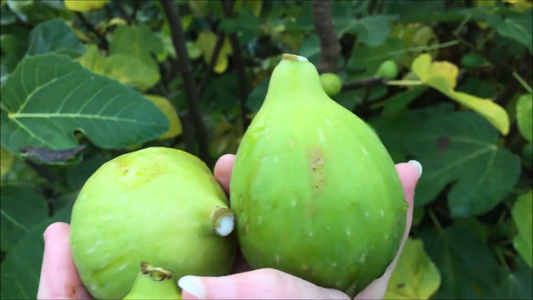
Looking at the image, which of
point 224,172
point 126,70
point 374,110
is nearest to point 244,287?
point 224,172

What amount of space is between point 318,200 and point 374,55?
821mm

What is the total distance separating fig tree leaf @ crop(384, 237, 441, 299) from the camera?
996 millimetres

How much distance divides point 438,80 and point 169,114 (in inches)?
27.1

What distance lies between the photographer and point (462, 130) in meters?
1.14

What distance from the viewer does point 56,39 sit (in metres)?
1.10

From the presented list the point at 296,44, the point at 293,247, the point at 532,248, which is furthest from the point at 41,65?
the point at 532,248

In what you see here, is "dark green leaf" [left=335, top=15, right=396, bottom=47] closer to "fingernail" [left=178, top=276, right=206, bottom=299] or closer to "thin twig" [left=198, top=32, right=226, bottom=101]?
"thin twig" [left=198, top=32, right=226, bottom=101]

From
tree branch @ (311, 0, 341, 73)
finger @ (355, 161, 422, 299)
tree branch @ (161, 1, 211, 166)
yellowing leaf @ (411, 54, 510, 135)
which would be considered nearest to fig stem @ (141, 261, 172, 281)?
finger @ (355, 161, 422, 299)

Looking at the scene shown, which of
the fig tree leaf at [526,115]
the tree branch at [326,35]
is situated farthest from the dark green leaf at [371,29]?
the fig tree leaf at [526,115]

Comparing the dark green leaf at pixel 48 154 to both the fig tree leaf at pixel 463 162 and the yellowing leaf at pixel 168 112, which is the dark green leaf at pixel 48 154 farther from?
the fig tree leaf at pixel 463 162

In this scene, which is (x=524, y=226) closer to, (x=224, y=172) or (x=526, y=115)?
(x=526, y=115)

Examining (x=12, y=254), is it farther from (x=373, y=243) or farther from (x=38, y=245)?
(x=373, y=243)

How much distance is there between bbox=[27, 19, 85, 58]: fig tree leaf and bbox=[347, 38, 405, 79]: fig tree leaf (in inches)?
27.6

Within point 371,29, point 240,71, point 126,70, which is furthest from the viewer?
point 240,71
